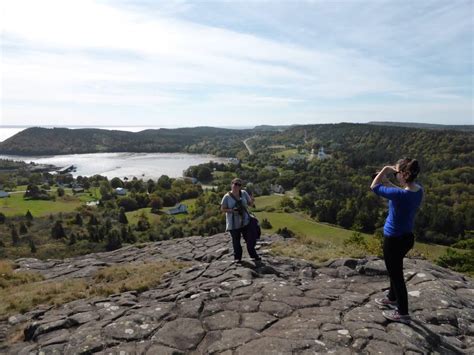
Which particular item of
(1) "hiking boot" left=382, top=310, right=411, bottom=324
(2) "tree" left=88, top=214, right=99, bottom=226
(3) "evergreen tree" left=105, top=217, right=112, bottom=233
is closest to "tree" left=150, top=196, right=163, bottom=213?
(2) "tree" left=88, top=214, right=99, bottom=226

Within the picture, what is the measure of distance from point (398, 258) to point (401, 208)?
84 centimetres

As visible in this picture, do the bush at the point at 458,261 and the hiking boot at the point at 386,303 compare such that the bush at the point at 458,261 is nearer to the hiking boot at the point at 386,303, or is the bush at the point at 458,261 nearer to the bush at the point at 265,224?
the hiking boot at the point at 386,303

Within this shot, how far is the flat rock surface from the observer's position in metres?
5.50

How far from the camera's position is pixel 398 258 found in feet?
18.9

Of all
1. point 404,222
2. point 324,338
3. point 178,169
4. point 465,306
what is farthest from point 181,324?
point 178,169

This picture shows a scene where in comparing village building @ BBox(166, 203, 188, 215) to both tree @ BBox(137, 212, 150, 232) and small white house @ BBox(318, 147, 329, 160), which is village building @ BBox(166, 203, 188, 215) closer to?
tree @ BBox(137, 212, 150, 232)

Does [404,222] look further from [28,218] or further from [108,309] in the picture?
[28,218]

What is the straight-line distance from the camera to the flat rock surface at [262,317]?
550 cm

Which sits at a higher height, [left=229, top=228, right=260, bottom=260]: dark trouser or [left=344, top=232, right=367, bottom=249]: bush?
[left=229, top=228, right=260, bottom=260]: dark trouser

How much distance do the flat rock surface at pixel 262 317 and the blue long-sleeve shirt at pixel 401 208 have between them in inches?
63.4

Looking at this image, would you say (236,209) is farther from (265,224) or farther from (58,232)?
(58,232)

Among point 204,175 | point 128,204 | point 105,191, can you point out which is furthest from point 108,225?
point 204,175

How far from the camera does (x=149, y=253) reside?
16328 millimetres

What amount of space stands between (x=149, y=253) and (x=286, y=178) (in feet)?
321
